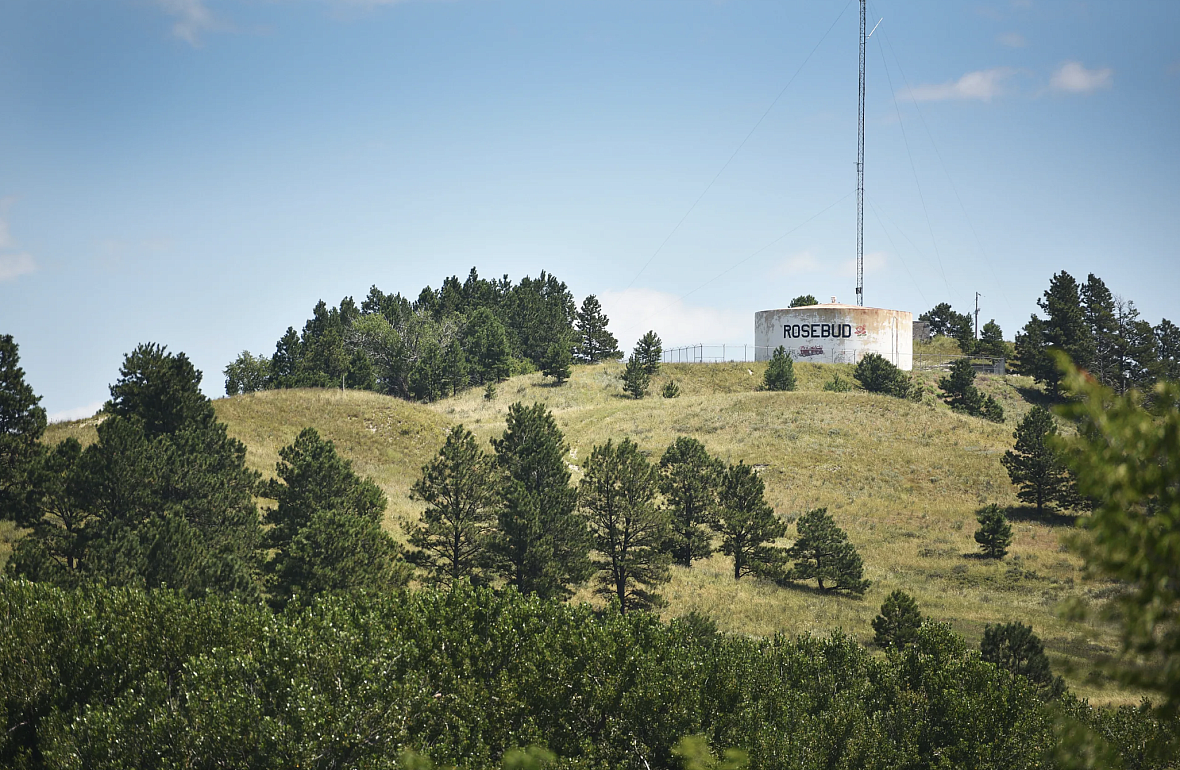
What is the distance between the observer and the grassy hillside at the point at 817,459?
152 feet

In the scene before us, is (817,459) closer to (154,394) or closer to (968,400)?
(968,400)

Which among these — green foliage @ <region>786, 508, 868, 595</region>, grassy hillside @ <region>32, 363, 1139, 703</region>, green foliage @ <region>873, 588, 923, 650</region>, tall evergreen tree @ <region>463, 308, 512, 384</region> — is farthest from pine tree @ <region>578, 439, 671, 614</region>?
tall evergreen tree @ <region>463, 308, 512, 384</region>

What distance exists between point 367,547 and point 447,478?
825 centimetres

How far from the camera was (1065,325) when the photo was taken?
4001 inches

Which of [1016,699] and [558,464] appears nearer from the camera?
[1016,699]

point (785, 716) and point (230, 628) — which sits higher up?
point (230, 628)

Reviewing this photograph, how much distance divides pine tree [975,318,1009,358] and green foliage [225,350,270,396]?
Answer: 101 meters

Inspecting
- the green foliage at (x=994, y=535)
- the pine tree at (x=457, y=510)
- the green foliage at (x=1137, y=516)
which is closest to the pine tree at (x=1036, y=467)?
the green foliage at (x=994, y=535)

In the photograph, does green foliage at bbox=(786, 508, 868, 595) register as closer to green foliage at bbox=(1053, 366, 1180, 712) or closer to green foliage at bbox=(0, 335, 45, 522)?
green foliage at bbox=(0, 335, 45, 522)

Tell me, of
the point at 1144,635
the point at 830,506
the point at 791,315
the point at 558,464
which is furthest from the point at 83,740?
the point at 791,315

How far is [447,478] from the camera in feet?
138

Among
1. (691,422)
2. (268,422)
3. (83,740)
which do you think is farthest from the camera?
(691,422)

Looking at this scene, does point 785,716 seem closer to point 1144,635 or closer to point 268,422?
point 1144,635

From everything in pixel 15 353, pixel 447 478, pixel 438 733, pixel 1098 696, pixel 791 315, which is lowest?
pixel 1098 696
